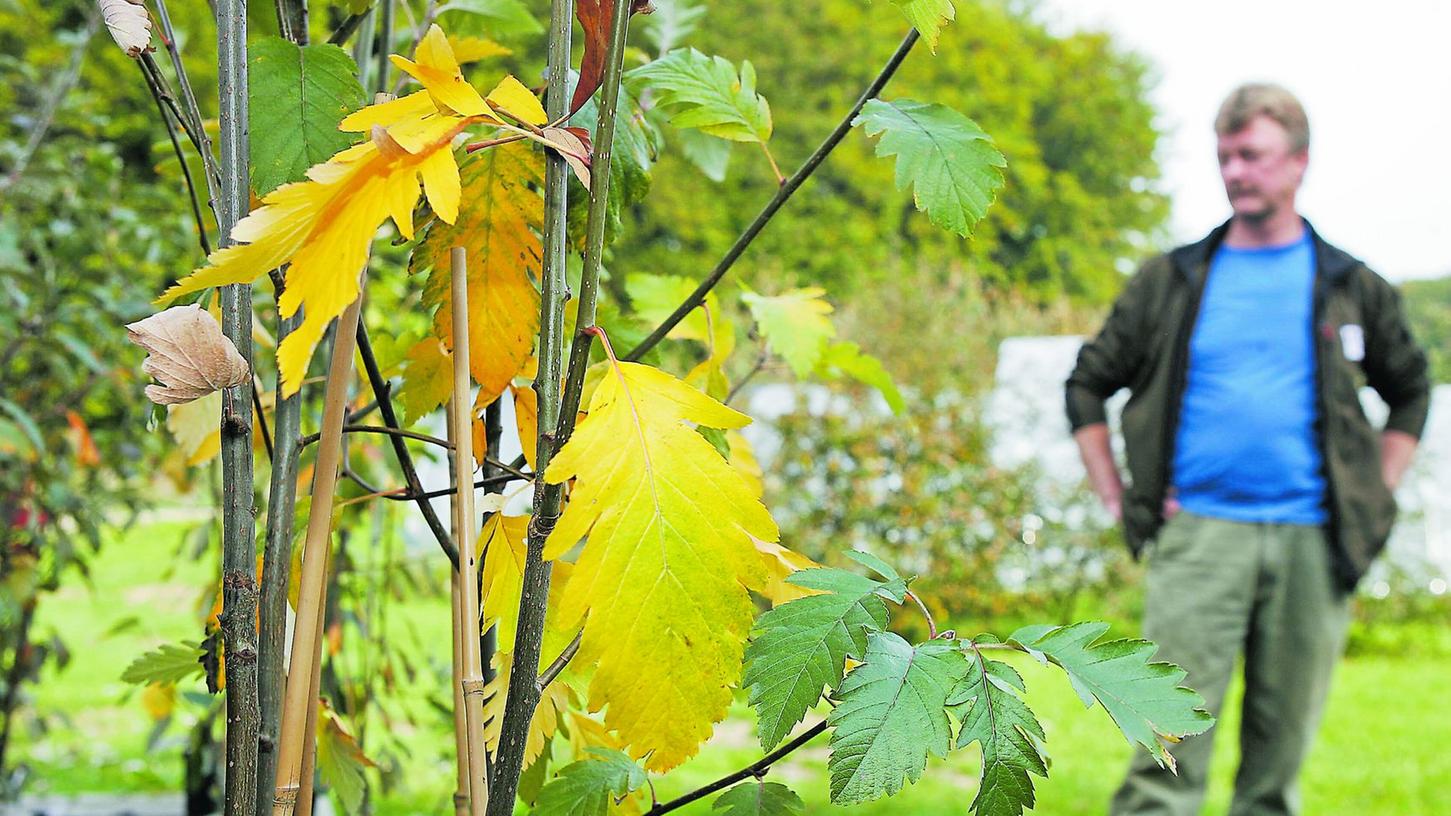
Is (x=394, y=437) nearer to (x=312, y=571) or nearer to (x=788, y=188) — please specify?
(x=312, y=571)

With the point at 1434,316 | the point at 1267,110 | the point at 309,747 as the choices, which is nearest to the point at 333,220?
the point at 309,747

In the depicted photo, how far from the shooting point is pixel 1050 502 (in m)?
9.02

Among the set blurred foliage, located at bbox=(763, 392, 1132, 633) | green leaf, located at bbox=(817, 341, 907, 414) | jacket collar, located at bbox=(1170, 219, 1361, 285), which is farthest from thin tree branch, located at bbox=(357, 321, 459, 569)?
blurred foliage, located at bbox=(763, 392, 1132, 633)

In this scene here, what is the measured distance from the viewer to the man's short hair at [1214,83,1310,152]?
3.49 meters

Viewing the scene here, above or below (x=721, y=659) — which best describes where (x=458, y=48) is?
above

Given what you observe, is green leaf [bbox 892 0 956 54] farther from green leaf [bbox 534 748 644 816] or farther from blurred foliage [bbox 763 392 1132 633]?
blurred foliage [bbox 763 392 1132 633]

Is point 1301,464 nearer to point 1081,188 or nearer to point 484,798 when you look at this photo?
point 484,798

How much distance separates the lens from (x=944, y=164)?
76cm

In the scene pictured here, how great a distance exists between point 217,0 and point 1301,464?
3.37 meters

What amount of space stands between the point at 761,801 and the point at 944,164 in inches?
16.4

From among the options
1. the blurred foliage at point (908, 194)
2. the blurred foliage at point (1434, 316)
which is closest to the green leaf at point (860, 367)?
the blurred foliage at point (908, 194)

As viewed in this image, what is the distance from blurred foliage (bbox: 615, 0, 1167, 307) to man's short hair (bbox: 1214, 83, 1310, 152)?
7685 mm

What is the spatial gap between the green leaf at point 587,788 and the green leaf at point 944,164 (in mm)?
386

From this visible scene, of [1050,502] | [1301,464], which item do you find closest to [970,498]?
[1050,502]
